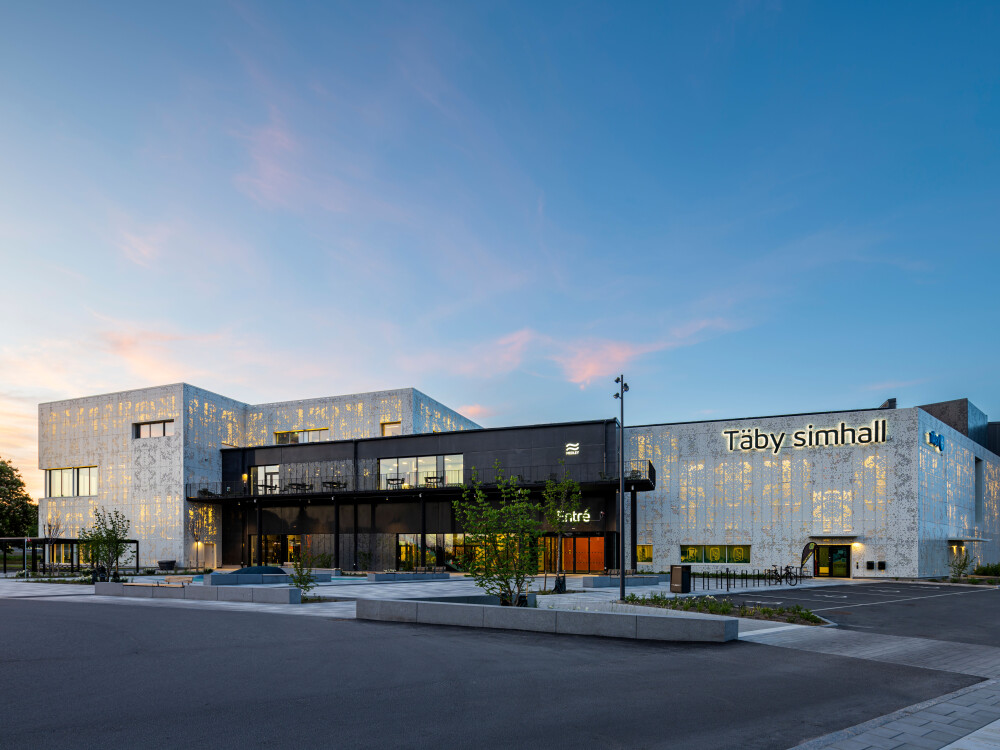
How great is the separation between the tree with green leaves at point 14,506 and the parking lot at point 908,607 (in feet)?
278

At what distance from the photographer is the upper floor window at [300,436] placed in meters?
62.3

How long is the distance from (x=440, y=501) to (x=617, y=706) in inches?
1712

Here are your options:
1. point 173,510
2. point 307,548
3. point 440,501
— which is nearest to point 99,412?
point 173,510

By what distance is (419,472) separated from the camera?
176 feet

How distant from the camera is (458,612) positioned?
17562 millimetres

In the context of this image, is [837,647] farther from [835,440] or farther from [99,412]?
[99,412]

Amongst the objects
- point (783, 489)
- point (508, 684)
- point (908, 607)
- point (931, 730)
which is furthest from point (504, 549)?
point (783, 489)

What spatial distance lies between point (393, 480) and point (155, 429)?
21511 mm

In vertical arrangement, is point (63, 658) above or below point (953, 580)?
above

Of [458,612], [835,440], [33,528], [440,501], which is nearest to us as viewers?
[458,612]

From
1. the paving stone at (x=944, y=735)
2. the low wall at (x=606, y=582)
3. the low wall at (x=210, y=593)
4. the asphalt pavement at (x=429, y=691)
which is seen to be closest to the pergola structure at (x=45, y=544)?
the low wall at (x=210, y=593)

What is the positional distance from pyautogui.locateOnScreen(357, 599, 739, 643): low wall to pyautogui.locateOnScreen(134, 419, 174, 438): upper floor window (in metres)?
44.6

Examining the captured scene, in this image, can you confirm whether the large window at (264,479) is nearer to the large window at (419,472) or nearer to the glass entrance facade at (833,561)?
the large window at (419,472)

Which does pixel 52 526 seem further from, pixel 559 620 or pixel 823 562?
pixel 823 562
